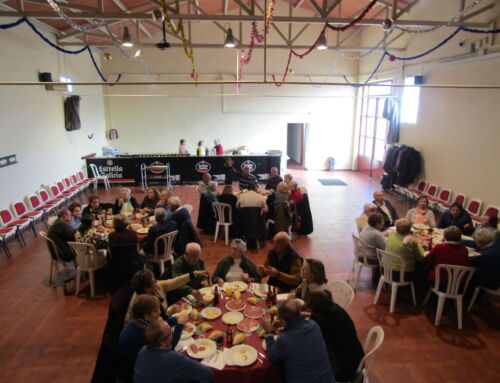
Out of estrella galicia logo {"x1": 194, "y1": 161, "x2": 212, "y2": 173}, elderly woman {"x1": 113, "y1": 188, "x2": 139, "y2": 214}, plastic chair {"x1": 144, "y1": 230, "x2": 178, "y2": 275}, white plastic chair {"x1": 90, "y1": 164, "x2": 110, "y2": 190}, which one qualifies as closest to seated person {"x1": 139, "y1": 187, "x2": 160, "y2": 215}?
elderly woman {"x1": 113, "y1": 188, "x2": 139, "y2": 214}

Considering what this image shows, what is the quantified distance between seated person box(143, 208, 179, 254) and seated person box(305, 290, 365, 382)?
9.19 ft

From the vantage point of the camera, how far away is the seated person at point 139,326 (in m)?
2.58

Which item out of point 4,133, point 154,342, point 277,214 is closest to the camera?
point 154,342

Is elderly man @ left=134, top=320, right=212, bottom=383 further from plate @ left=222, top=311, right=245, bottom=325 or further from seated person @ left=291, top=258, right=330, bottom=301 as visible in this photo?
seated person @ left=291, top=258, right=330, bottom=301

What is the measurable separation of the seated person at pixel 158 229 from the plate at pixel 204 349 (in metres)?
2.32

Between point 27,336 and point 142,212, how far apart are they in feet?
7.84

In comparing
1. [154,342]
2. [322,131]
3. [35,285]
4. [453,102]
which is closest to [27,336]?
[35,285]

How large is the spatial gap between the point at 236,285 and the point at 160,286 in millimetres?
746

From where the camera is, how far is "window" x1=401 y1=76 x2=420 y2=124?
9.75 m

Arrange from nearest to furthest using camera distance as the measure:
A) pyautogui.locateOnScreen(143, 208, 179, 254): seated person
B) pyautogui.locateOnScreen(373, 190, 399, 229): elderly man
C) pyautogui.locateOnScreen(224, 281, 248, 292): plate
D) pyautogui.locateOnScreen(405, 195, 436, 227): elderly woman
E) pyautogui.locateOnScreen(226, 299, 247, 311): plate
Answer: pyautogui.locateOnScreen(226, 299, 247, 311): plate
pyautogui.locateOnScreen(224, 281, 248, 292): plate
pyautogui.locateOnScreen(143, 208, 179, 254): seated person
pyautogui.locateOnScreen(405, 195, 436, 227): elderly woman
pyautogui.locateOnScreen(373, 190, 399, 229): elderly man

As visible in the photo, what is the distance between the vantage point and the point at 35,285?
5160 mm

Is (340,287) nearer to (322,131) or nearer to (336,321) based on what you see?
(336,321)

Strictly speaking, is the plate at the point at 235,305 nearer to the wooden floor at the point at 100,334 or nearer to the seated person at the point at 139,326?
the seated person at the point at 139,326

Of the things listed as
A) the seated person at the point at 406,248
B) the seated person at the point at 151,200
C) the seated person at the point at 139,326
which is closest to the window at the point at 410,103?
the seated person at the point at 406,248
